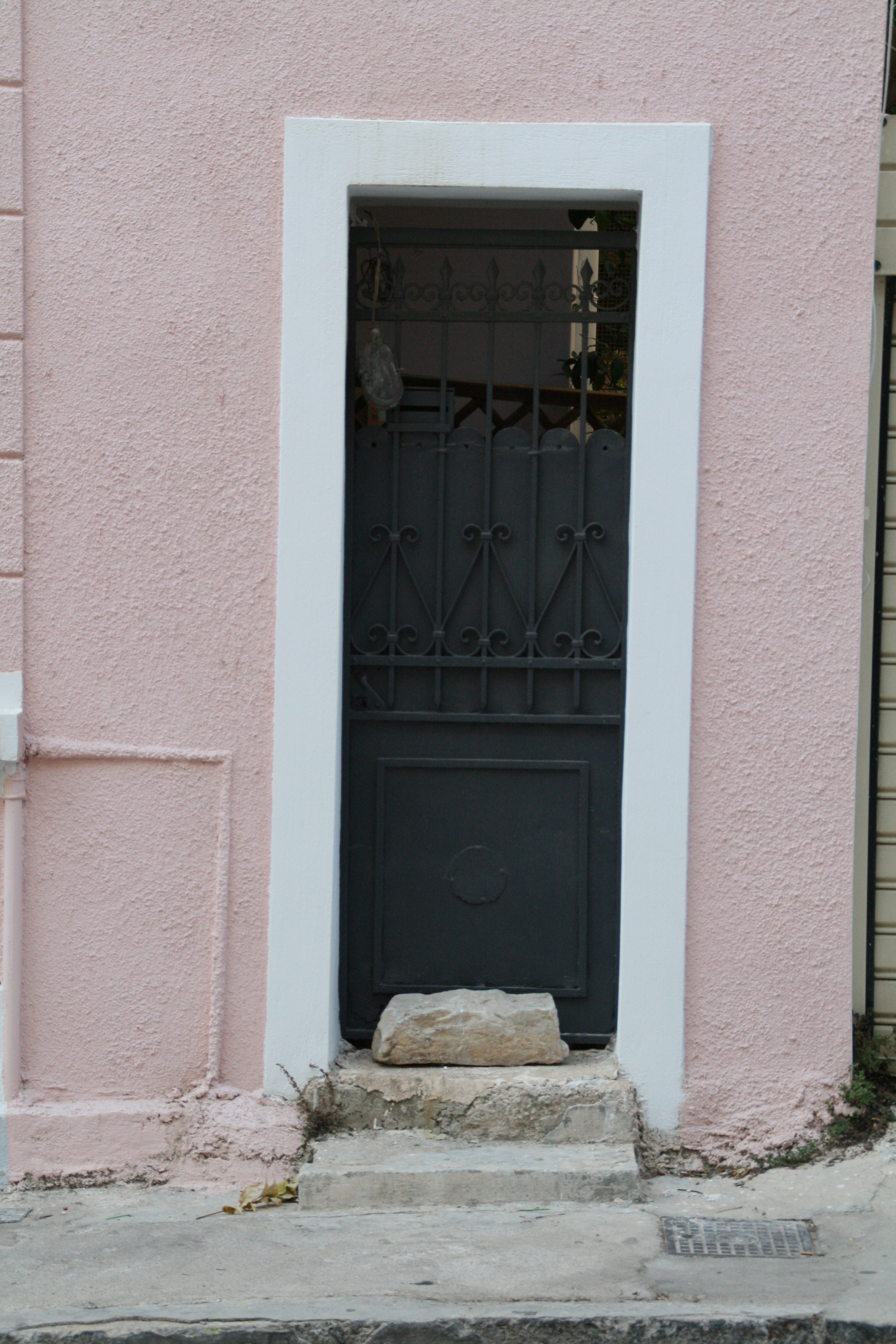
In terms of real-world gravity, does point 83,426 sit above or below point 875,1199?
above

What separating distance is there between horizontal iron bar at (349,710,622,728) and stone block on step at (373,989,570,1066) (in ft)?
3.04

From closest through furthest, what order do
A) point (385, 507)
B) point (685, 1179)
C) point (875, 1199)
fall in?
point (875, 1199) < point (685, 1179) < point (385, 507)

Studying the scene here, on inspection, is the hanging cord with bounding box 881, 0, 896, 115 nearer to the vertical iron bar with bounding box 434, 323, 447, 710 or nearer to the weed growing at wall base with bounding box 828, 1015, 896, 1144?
the vertical iron bar with bounding box 434, 323, 447, 710

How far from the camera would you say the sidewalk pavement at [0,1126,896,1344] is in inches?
122

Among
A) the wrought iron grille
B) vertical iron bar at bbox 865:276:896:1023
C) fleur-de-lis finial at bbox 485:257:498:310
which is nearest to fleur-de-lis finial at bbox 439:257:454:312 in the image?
the wrought iron grille

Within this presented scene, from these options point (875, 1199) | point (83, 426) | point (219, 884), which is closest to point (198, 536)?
point (83, 426)

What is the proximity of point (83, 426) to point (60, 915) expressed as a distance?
1545 mm

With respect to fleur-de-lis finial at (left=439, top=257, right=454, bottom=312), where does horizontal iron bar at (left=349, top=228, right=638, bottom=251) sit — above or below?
above

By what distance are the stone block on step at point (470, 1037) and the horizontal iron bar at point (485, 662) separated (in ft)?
3.61

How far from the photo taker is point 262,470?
4.06m

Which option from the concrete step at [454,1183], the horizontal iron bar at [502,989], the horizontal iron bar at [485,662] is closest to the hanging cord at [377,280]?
the horizontal iron bar at [485,662]

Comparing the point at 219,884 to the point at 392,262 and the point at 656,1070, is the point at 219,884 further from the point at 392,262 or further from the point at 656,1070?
the point at 392,262

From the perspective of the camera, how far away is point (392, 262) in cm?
433

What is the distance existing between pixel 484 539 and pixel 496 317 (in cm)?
Answer: 74
